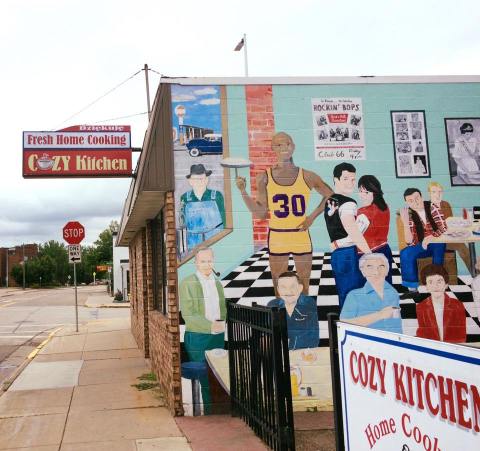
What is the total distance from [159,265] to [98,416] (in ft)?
10.0

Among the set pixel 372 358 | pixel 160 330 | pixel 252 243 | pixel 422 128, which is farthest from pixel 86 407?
pixel 422 128

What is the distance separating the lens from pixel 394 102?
7559 mm

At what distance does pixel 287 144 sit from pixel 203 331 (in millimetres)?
2777

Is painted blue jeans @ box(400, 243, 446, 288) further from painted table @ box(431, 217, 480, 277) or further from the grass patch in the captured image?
the grass patch

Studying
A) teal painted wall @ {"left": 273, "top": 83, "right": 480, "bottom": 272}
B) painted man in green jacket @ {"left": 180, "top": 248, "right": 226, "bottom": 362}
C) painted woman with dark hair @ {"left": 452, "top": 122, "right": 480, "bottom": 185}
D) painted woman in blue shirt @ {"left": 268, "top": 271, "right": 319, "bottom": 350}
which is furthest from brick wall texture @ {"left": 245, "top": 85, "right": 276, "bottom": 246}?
painted woman with dark hair @ {"left": 452, "top": 122, "right": 480, "bottom": 185}

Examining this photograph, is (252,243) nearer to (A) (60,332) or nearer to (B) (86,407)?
(B) (86,407)

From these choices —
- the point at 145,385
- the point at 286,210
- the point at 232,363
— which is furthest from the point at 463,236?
the point at 145,385

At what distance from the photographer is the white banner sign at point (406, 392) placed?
2.19 m

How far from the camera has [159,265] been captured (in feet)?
30.8

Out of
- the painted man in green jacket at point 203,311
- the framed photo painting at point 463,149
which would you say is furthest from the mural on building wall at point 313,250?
the framed photo painting at point 463,149

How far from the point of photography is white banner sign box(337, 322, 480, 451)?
219 centimetres

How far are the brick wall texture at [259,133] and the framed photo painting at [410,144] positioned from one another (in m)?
1.77

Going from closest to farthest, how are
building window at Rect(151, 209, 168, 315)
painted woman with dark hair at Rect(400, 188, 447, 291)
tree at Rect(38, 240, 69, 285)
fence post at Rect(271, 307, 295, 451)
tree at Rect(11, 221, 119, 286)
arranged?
1. fence post at Rect(271, 307, 295, 451)
2. painted woman with dark hair at Rect(400, 188, 447, 291)
3. building window at Rect(151, 209, 168, 315)
4. tree at Rect(11, 221, 119, 286)
5. tree at Rect(38, 240, 69, 285)

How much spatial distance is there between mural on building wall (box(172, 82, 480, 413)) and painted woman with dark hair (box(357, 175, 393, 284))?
0.05 feet
